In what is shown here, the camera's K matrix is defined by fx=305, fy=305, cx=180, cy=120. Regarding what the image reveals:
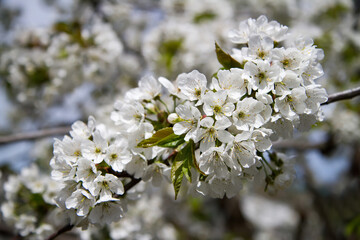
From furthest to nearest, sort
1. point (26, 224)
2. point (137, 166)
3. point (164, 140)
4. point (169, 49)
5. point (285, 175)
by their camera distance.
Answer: point (169, 49) → point (26, 224) → point (285, 175) → point (137, 166) → point (164, 140)

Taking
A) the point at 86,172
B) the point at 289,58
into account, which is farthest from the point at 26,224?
the point at 289,58

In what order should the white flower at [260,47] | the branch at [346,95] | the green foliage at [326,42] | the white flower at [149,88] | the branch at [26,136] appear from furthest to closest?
the green foliage at [326,42] < the branch at [26,136] < the white flower at [149,88] < the branch at [346,95] < the white flower at [260,47]

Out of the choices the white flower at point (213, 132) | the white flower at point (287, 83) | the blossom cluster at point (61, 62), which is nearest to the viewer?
the white flower at point (213, 132)

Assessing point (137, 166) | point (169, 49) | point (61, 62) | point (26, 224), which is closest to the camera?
point (137, 166)

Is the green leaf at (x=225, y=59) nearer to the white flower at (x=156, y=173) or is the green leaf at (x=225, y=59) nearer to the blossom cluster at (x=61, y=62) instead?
the white flower at (x=156, y=173)

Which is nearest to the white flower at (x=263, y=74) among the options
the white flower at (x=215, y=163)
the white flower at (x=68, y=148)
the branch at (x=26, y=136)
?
the white flower at (x=215, y=163)

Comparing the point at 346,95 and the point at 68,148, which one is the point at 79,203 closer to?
the point at 68,148

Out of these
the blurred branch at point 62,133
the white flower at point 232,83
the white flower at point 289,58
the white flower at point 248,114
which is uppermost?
the white flower at point 289,58

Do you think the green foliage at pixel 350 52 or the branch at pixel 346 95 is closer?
the branch at pixel 346 95
